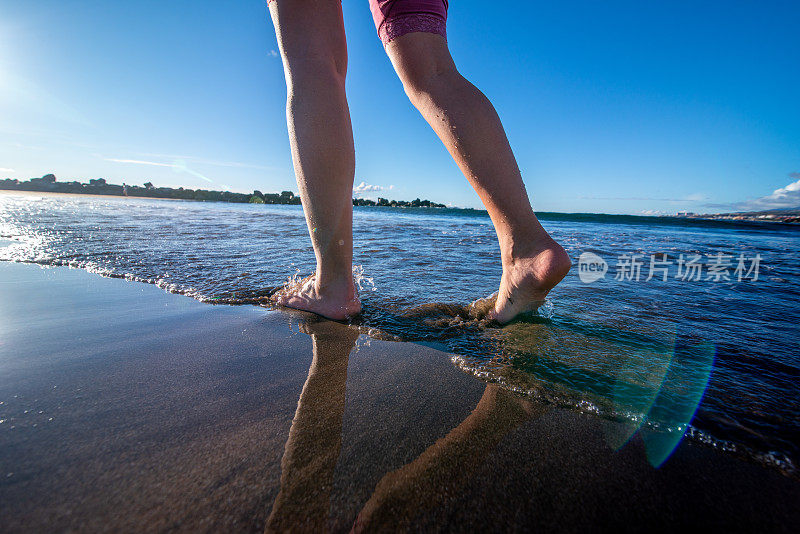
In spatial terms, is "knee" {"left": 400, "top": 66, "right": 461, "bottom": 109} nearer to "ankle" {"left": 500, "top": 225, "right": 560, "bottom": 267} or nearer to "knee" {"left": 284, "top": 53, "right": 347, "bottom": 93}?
"knee" {"left": 284, "top": 53, "right": 347, "bottom": 93}

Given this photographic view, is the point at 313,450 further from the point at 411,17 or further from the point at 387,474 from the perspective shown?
the point at 411,17

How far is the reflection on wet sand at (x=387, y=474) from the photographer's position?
43 centimetres

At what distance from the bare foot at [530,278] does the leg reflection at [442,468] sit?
1.57ft

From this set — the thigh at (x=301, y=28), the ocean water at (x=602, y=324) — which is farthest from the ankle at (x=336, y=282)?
the thigh at (x=301, y=28)

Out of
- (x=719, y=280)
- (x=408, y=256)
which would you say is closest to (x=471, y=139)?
(x=408, y=256)

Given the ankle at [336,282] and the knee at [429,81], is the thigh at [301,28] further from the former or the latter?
the ankle at [336,282]

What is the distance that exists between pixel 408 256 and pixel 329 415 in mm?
2032

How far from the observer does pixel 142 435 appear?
56 centimetres

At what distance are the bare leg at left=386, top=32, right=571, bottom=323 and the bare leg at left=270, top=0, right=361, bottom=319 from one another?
0.25m

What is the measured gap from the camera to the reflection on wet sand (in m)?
0.43

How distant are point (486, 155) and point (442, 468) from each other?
0.89 meters

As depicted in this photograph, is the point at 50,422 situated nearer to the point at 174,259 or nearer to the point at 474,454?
the point at 474,454

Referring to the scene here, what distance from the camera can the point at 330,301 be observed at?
4.13 feet

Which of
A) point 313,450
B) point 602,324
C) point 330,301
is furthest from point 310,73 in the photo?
point 602,324
